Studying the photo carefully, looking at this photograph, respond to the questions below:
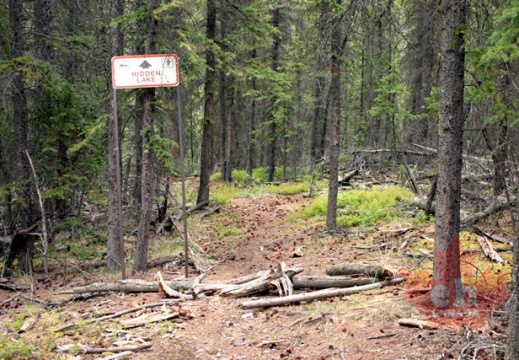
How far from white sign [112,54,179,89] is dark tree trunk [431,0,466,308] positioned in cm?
493

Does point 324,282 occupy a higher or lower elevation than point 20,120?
lower

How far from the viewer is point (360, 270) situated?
23.0 feet

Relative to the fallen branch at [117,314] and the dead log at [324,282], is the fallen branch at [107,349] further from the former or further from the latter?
the dead log at [324,282]

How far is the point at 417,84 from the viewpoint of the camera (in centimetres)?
2280

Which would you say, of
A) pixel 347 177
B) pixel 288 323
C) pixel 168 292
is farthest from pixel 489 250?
pixel 347 177

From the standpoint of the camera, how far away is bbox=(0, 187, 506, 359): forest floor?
190 inches

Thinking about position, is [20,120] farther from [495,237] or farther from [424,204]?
[495,237]

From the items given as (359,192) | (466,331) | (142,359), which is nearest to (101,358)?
(142,359)

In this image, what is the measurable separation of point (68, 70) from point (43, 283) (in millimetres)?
6460

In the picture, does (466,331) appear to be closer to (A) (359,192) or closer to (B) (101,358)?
(B) (101,358)

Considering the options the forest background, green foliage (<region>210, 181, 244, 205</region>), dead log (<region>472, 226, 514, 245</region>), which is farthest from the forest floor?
green foliage (<region>210, 181, 244, 205</region>)

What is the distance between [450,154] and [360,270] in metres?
2.65

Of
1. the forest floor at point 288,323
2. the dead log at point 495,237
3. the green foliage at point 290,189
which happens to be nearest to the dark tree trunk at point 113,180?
the forest floor at point 288,323

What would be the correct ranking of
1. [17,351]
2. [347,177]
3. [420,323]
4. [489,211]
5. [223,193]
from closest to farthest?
[420,323]
[17,351]
[489,211]
[347,177]
[223,193]
